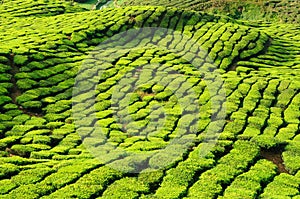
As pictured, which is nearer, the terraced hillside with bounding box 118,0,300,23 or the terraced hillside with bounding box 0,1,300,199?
the terraced hillside with bounding box 0,1,300,199

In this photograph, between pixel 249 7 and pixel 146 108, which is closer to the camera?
pixel 146 108

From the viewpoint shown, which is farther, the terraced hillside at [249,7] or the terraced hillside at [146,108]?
the terraced hillside at [249,7]

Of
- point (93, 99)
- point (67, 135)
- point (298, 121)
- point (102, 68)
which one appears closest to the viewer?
point (67, 135)

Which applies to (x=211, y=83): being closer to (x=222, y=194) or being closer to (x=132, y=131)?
(x=132, y=131)

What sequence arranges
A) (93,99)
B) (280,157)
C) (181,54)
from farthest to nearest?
(181,54), (93,99), (280,157)

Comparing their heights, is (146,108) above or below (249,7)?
below

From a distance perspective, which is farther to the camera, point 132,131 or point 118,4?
point 118,4

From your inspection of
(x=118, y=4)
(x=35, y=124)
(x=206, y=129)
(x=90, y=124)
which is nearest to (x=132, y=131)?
(x=90, y=124)
